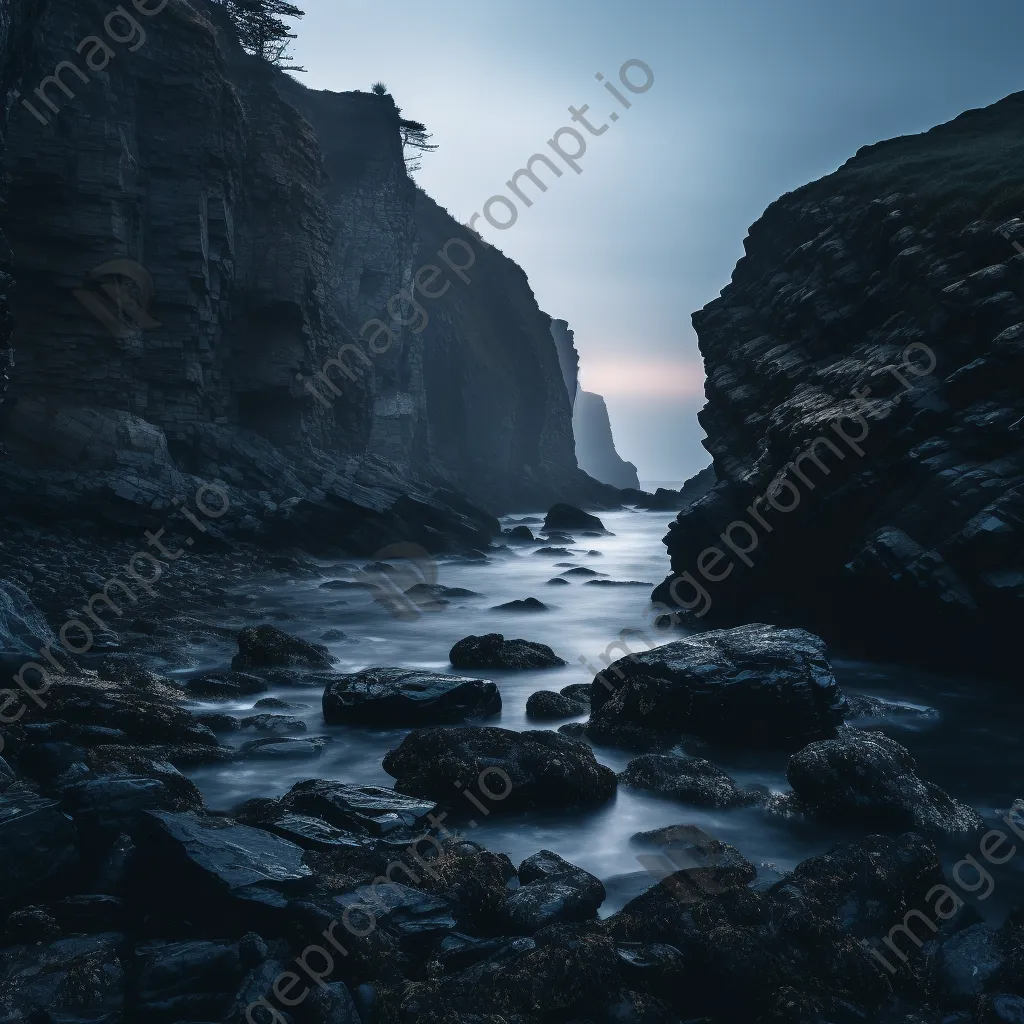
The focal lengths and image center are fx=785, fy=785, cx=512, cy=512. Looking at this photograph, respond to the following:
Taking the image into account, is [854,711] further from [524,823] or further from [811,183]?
[811,183]

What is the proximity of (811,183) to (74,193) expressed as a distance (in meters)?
22.4

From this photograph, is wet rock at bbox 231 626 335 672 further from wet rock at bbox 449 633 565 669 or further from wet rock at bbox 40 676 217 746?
wet rock at bbox 40 676 217 746

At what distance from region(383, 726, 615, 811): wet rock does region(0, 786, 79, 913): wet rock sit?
114 inches

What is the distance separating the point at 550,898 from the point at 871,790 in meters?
3.25

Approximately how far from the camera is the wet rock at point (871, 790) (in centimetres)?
645

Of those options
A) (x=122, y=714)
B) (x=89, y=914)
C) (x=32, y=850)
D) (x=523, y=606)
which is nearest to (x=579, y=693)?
(x=122, y=714)

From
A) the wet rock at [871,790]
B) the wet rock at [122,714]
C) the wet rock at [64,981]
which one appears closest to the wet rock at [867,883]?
the wet rock at [871,790]

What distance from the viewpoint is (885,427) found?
13.6 metres

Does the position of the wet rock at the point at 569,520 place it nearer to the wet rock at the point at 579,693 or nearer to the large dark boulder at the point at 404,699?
the wet rock at the point at 579,693

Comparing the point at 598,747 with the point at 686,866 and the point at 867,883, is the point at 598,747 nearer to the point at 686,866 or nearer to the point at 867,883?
the point at 686,866

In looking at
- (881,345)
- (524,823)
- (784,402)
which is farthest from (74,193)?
(524,823)

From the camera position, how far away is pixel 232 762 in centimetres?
749

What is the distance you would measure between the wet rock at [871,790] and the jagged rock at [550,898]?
2.65 m

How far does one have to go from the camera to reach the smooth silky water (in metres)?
6.21
